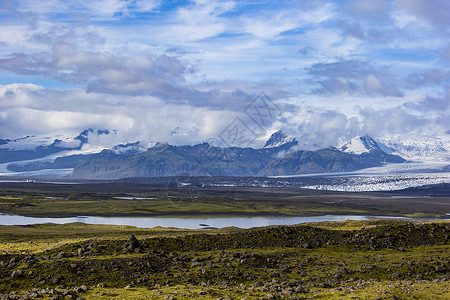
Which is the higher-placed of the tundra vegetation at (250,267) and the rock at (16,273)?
the rock at (16,273)

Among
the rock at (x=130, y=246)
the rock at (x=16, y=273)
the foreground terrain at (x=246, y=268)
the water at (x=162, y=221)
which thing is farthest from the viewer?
the water at (x=162, y=221)

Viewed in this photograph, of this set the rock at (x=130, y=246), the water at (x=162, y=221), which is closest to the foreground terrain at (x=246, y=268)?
the rock at (x=130, y=246)

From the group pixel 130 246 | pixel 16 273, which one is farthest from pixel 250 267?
pixel 16 273

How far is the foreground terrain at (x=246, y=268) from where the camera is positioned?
26375 millimetres

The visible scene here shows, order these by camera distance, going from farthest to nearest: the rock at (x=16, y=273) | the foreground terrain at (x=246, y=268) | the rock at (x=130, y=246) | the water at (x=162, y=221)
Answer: the water at (x=162, y=221) → the rock at (x=130, y=246) → the rock at (x=16, y=273) → the foreground terrain at (x=246, y=268)

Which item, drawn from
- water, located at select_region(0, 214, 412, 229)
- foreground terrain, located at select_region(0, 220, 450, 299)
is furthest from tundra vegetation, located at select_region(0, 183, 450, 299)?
water, located at select_region(0, 214, 412, 229)

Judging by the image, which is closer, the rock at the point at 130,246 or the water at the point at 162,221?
the rock at the point at 130,246

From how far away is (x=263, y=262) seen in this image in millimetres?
32719

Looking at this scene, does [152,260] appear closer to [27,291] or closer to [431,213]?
[27,291]

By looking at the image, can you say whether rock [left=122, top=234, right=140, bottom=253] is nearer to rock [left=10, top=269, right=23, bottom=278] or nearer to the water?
rock [left=10, top=269, right=23, bottom=278]

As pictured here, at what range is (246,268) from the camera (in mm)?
31375

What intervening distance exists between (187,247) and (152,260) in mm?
5113

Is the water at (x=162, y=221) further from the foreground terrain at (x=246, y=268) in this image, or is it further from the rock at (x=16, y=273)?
the rock at (x=16, y=273)

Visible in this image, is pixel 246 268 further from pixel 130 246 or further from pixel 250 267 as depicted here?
pixel 130 246
